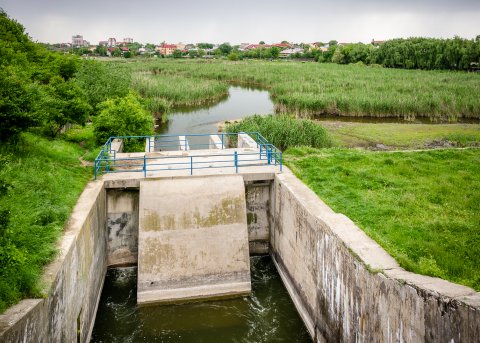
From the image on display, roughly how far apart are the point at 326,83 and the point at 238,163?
115ft

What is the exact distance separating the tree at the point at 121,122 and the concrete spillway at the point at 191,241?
21.9 ft

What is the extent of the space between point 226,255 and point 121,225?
12.6 feet

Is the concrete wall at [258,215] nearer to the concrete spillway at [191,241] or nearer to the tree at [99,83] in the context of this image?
the concrete spillway at [191,241]

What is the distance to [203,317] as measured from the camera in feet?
37.9

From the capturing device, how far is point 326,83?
47500 millimetres

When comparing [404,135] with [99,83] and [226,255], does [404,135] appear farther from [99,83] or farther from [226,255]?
[99,83]

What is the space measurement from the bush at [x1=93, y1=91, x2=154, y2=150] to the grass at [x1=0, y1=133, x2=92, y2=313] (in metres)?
2.55

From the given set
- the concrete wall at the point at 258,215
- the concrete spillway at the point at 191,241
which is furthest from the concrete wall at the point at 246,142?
the concrete spillway at the point at 191,241

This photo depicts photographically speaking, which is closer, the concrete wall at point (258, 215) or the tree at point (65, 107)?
the concrete wall at point (258, 215)

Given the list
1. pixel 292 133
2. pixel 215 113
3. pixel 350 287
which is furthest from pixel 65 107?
pixel 215 113

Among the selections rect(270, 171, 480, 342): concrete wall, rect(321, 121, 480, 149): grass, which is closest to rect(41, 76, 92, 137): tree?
rect(270, 171, 480, 342): concrete wall

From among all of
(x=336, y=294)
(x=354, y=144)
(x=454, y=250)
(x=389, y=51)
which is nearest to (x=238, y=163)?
(x=336, y=294)

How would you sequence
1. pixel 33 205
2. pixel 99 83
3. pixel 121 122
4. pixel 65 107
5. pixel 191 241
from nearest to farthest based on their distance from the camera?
pixel 33 205
pixel 191 241
pixel 65 107
pixel 121 122
pixel 99 83

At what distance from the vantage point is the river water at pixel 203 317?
35.3ft
